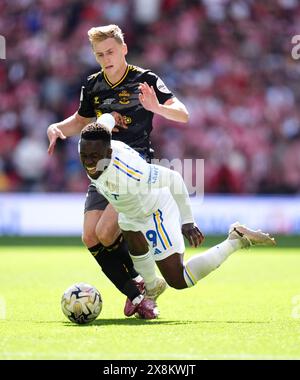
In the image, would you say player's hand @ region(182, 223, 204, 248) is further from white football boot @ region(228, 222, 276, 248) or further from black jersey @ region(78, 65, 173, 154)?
black jersey @ region(78, 65, 173, 154)

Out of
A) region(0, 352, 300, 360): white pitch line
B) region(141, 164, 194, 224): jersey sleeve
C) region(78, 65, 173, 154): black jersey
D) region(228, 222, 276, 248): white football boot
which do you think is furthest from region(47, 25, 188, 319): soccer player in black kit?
region(0, 352, 300, 360): white pitch line

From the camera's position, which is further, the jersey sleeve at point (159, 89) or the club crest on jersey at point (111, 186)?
the jersey sleeve at point (159, 89)

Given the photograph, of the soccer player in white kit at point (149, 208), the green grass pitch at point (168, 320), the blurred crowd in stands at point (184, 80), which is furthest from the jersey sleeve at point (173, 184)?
the blurred crowd in stands at point (184, 80)

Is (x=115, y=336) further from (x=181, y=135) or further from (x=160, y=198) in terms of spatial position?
(x=181, y=135)

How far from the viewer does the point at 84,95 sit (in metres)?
8.07

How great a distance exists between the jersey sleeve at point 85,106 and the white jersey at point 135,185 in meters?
0.83

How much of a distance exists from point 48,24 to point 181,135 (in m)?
3.97

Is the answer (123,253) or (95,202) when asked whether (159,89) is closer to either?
(95,202)

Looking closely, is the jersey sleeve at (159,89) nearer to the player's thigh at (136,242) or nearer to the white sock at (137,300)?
the player's thigh at (136,242)

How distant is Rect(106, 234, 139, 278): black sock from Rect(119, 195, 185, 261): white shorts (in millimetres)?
406

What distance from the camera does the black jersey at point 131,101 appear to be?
25.9ft

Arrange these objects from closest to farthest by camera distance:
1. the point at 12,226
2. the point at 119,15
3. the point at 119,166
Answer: the point at 119,166 → the point at 12,226 → the point at 119,15

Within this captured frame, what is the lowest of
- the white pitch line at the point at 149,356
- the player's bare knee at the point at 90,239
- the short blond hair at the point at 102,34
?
the white pitch line at the point at 149,356

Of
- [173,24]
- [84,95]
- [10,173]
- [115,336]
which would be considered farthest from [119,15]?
[115,336]
